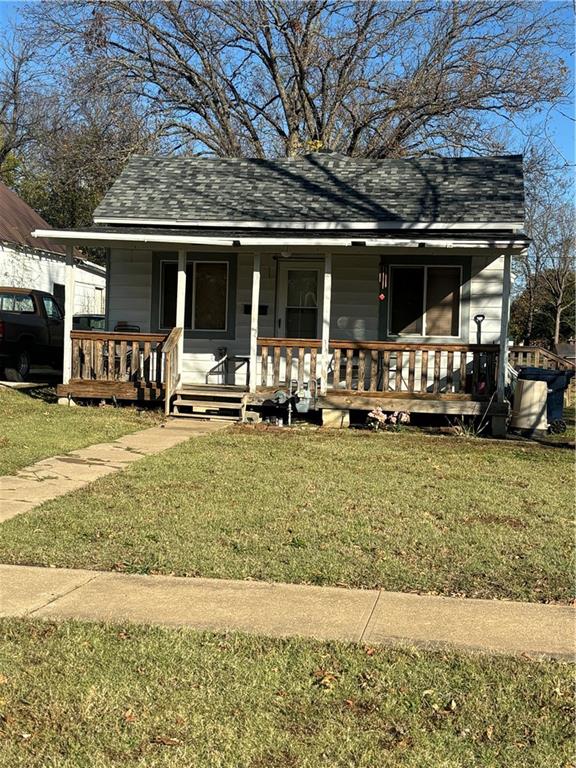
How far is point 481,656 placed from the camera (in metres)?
Result: 4.12

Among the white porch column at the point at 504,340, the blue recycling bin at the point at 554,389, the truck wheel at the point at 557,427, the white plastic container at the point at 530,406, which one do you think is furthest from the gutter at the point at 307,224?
the truck wheel at the point at 557,427

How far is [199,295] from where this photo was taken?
51.6 feet

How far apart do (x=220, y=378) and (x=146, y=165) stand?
17.0ft

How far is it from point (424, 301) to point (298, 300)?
237 centimetres

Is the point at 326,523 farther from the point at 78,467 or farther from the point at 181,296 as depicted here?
the point at 181,296

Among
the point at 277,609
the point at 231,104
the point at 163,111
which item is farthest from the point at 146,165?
the point at 277,609

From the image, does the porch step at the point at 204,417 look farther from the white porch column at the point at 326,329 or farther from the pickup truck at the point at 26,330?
the pickup truck at the point at 26,330

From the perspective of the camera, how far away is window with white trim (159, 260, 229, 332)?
15.6 metres

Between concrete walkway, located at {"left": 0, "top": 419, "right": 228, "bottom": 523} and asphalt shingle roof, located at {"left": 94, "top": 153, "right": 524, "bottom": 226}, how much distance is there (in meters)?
4.84

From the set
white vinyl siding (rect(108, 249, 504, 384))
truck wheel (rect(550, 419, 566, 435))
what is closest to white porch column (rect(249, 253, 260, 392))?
white vinyl siding (rect(108, 249, 504, 384))

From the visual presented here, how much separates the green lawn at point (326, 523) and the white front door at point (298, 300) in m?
5.34

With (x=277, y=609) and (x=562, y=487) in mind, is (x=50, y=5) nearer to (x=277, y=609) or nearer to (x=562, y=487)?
(x=562, y=487)

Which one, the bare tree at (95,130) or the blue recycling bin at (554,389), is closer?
the blue recycling bin at (554,389)

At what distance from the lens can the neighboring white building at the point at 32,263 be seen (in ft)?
82.9
